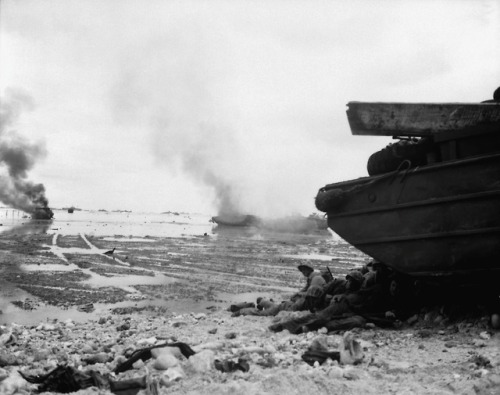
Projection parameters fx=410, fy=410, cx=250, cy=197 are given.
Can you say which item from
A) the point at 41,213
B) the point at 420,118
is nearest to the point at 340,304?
the point at 420,118

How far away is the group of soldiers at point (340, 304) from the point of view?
585 centimetres

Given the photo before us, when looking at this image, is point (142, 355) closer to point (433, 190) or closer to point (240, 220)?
point (433, 190)

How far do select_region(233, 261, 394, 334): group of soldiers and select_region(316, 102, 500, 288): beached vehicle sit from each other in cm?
61

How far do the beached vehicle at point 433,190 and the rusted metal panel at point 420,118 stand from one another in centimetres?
1

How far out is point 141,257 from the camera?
58.0 ft

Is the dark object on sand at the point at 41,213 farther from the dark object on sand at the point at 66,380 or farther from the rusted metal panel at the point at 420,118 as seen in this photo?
the rusted metal panel at the point at 420,118

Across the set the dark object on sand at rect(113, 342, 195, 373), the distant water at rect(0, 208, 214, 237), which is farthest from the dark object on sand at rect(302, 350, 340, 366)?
the distant water at rect(0, 208, 214, 237)

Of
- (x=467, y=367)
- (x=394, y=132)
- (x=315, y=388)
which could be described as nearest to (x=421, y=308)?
(x=467, y=367)

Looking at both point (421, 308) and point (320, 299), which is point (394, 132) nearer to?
point (421, 308)

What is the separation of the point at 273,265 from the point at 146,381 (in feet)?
39.0

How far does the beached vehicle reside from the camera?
203 inches

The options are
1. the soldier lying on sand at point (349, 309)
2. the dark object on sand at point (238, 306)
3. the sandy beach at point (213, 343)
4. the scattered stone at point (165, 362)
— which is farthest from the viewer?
the dark object on sand at point (238, 306)

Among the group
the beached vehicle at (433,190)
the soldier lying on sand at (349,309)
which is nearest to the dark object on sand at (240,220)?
the soldier lying on sand at (349,309)

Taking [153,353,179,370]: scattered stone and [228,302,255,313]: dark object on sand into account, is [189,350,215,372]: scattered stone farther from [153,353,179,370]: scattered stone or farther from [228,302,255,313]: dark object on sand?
[228,302,255,313]: dark object on sand
